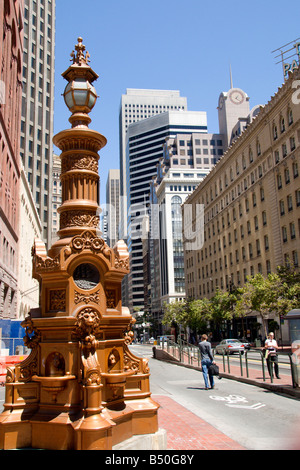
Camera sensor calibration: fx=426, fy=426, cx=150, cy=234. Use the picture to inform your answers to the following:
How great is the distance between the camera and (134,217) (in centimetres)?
16712

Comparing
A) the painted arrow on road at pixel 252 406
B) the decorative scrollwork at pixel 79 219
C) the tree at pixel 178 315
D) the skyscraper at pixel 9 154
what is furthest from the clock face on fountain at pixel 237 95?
the decorative scrollwork at pixel 79 219

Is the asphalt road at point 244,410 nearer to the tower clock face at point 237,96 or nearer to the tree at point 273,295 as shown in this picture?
the tree at point 273,295

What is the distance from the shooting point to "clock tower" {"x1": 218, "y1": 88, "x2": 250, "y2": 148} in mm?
122750

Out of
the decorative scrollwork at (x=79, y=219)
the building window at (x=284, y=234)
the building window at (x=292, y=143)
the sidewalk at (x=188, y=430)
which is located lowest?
the sidewalk at (x=188, y=430)

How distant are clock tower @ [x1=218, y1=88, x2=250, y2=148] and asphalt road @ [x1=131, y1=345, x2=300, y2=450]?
112 metres

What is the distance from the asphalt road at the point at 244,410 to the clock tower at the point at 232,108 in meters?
112

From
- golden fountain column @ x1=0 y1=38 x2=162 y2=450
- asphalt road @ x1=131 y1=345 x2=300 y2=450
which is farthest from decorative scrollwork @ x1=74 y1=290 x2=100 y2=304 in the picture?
asphalt road @ x1=131 y1=345 x2=300 y2=450

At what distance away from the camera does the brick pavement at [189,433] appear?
21.7 ft

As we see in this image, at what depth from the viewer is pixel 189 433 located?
7535 mm

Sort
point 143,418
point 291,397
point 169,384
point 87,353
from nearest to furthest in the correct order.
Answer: point 87,353 < point 143,418 < point 291,397 < point 169,384

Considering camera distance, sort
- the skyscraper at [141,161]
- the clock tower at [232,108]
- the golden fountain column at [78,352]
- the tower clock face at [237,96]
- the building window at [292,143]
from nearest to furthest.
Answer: the golden fountain column at [78,352]
the building window at [292,143]
the tower clock face at [237,96]
the clock tower at [232,108]
the skyscraper at [141,161]

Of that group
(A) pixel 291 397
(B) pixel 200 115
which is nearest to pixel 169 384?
(A) pixel 291 397

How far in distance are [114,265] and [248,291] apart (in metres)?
39.7
